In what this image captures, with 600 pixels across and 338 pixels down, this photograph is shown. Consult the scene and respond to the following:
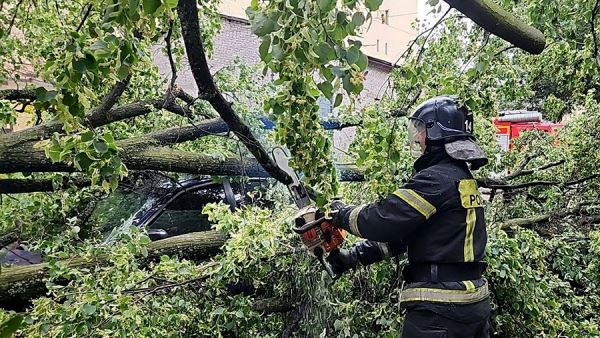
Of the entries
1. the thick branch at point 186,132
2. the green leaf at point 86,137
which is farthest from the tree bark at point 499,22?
the thick branch at point 186,132

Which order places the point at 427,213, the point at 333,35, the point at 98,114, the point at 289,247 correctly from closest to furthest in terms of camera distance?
1. the point at 333,35
2. the point at 427,213
3. the point at 289,247
4. the point at 98,114

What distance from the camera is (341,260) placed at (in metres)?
2.55

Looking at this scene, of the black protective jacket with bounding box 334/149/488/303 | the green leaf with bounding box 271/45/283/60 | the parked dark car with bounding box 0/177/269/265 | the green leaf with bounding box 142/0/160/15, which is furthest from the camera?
the parked dark car with bounding box 0/177/269/265

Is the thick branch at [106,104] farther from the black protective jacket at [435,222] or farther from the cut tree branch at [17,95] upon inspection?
the black protective jacket at [435,222]

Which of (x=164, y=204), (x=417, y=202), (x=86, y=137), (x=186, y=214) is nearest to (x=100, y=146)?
(x=86, y=137)

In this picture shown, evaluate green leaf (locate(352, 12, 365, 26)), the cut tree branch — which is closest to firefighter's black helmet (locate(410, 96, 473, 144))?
green leaf (locate(352, 12, 365, 26))

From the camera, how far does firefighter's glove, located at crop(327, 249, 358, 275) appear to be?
2543mm

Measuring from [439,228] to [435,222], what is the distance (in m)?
0.03

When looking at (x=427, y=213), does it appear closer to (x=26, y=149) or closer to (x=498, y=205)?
(x=26, y=149)

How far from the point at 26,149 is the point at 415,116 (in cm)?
215

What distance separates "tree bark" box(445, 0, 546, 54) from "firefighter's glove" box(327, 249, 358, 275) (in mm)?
1223

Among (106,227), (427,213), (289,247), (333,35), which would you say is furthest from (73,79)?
(106,227)

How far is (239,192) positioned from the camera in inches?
178

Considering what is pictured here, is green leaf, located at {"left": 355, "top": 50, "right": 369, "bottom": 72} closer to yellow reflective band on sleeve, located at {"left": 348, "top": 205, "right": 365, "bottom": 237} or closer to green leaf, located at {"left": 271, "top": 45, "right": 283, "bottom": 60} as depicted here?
green leaf, located at {"left": 271, "top": 45, "right": 283, "bottom": 60}
